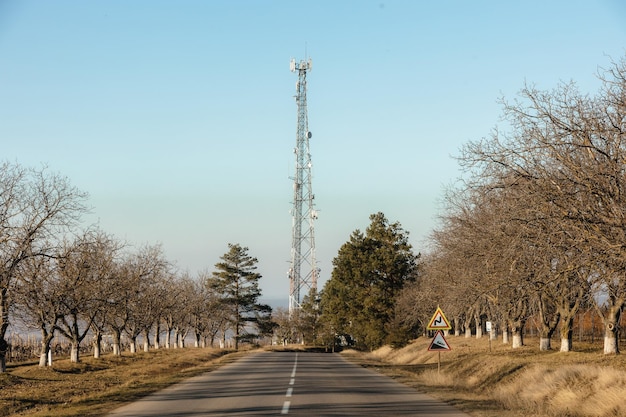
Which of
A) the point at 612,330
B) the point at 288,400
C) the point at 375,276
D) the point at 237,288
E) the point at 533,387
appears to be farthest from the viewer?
the point at 237,288

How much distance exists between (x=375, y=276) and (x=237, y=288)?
32.0 m

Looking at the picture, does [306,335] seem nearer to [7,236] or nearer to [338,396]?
[7,236]

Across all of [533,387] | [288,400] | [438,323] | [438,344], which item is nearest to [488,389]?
[533,387]

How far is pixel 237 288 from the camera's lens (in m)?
91.9

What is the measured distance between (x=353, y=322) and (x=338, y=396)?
4858 centimetres

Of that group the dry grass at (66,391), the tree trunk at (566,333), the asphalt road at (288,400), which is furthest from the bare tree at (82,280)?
the tree trunk at (566,333)

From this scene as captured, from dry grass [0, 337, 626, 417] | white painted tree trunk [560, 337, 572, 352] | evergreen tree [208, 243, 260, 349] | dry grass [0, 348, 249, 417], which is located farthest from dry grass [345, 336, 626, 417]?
evergreen tree [208, 243, 260, 349]

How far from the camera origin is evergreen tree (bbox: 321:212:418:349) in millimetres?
61031

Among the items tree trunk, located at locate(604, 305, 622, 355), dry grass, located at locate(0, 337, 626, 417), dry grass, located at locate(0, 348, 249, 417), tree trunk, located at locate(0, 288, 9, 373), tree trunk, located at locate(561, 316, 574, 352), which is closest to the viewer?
dry grass, located at locate(0, 337, 626, 417)

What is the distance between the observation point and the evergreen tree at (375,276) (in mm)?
61031

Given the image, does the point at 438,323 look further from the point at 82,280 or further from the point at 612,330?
the point at 82,280

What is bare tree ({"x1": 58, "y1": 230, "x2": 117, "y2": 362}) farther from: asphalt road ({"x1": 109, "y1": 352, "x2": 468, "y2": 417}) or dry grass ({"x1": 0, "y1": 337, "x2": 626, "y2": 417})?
asphalt road ({"x1": 109, "y1": 352, "x2": 468, "y2": 417})

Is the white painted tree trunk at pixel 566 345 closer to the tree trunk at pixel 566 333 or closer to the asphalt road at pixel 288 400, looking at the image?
the tree trunk at pixel 566 333

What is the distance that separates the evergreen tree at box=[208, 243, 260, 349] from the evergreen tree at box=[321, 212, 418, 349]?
26.0m
